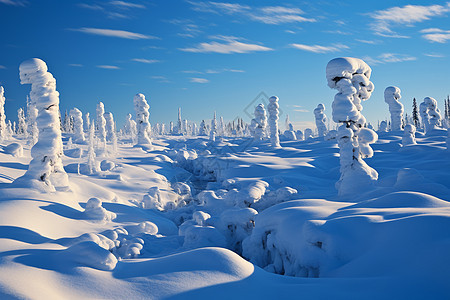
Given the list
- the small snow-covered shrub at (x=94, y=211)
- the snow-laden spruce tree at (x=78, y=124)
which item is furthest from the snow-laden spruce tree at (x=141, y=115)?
the small snow-covered shrub at (x=94, y=211)

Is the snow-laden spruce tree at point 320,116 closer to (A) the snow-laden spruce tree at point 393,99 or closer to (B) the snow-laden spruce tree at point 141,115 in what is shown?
(A) the snow-laden spruce tree at point 393,99

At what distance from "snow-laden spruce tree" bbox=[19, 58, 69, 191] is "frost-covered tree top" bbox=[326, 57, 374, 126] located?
12.7 metres

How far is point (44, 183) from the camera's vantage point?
573 inches

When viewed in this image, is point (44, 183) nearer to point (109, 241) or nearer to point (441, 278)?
point (109, 241)

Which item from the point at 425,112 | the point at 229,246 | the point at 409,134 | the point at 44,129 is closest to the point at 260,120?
the point at 425,112

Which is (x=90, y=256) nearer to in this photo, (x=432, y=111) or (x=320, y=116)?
(x=432, y=111)

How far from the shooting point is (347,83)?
1446 cm

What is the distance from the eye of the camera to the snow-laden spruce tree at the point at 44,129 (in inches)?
584

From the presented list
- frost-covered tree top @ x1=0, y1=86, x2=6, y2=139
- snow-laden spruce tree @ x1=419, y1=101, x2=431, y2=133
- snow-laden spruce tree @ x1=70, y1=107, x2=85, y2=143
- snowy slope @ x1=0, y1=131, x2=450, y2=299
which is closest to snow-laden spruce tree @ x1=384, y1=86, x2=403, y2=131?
snow-laden spruce tree @ x1=419, y1=101, x2=431, y2=133

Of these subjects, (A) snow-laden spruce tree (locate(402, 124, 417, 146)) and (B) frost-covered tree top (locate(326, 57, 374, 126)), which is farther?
(A) snow-laden spruce tree (locate(402, 124, 417, 146))

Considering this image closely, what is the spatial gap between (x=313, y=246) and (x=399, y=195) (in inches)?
158

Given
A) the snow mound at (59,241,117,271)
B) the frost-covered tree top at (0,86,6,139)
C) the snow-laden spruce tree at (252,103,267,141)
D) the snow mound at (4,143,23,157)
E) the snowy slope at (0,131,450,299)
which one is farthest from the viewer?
the snow-laden spruce tree at (252,103,267,141)

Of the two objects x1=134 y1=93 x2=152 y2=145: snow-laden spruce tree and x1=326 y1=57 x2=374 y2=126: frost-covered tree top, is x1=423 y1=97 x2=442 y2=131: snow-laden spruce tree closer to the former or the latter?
x1=326 y1=57 x2=374 y2=126: frost-covered tree top

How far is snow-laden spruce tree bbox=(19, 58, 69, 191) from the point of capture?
14.8 m
